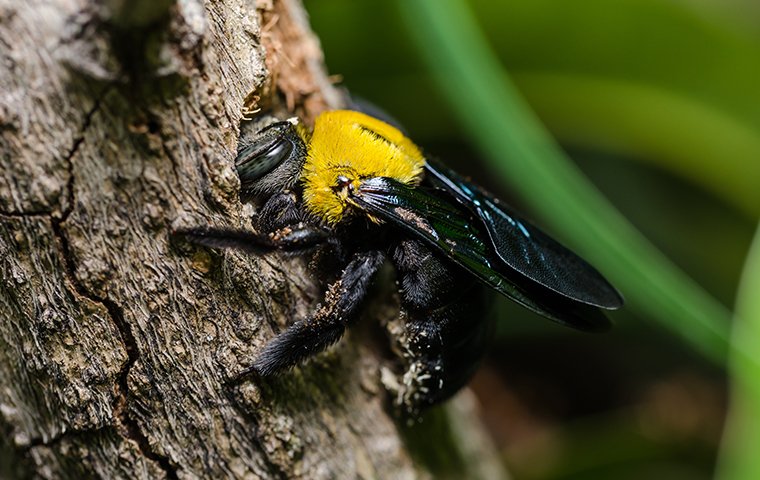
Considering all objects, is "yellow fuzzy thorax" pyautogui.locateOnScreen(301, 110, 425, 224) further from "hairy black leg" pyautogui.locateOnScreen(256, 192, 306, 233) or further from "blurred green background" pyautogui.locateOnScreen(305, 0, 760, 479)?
"blurred green background" pyautogui.locateOnScreen(305, 0, 760, 479)

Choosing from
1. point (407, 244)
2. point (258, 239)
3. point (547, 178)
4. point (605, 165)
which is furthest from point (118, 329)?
point (605, 165)

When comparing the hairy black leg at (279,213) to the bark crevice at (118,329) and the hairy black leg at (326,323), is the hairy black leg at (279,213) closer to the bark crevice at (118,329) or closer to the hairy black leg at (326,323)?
the hairy black leg at (326,323)

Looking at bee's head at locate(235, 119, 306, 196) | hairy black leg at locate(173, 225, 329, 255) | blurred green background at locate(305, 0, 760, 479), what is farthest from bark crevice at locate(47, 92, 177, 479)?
blurred green background at locate(305, 0, 760, 479)

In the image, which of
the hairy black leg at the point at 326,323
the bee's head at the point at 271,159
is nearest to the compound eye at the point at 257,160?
the bee's head at the point at 271,159

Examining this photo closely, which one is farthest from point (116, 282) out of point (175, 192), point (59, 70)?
point (59, 70)

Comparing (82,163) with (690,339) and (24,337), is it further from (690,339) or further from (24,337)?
(690,339)

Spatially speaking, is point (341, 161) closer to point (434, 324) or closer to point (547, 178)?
point (434, 324)
